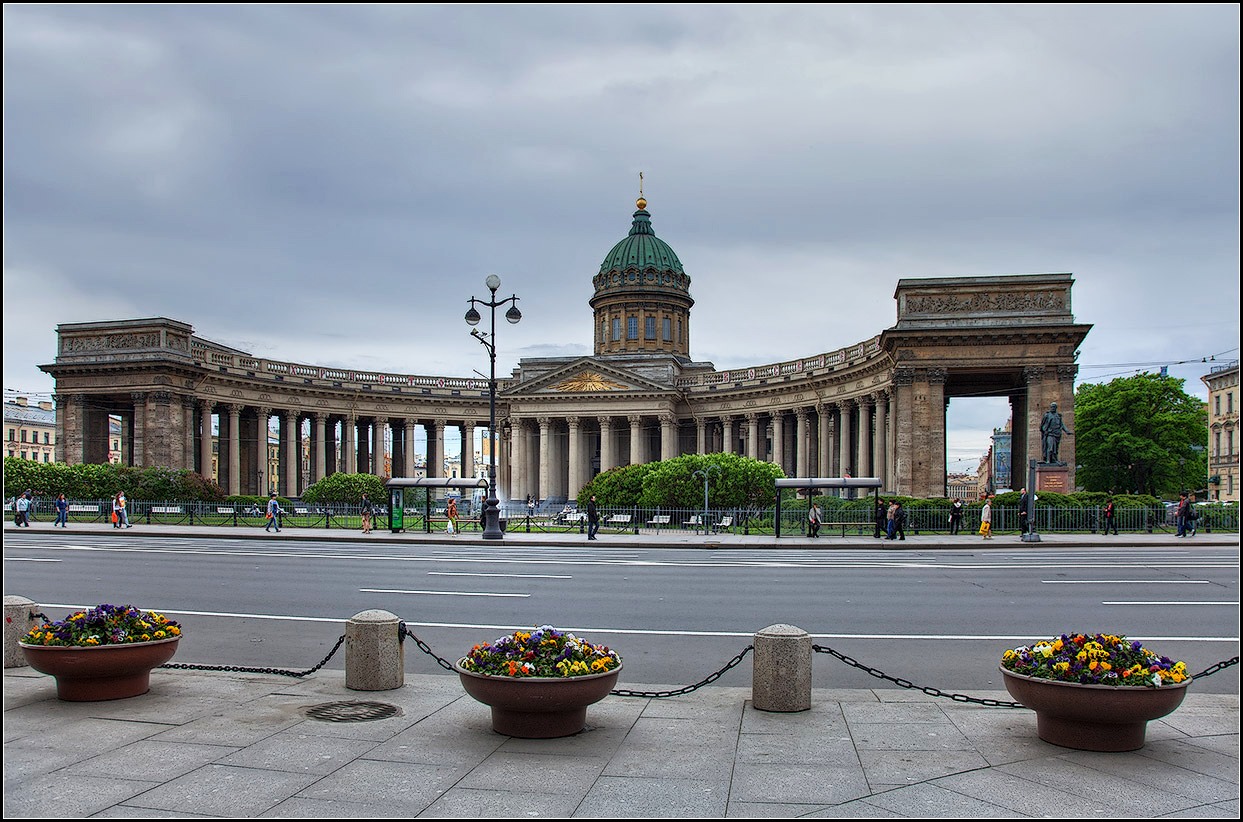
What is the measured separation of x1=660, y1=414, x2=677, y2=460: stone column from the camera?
266ft

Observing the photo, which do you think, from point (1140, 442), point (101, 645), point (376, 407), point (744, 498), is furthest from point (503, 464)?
point (101, 645)

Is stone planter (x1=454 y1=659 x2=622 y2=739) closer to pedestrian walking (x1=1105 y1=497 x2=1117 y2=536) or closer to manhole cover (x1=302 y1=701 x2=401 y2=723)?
manhole cover (x1=302 y1=701 x2=401 y2=723)

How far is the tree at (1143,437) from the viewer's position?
226 ft

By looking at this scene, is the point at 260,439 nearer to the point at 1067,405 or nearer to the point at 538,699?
the point at 1067,405

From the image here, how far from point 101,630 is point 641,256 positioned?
89.5 m

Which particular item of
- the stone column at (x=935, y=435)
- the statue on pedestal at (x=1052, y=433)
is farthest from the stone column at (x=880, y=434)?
the statue on pedestal at (x=1052, y=433)

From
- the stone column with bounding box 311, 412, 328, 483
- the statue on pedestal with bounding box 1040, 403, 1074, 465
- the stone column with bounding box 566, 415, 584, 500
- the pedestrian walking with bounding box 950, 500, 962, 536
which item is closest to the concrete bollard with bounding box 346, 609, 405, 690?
the pedestrian walking with bounding box 950, 500, 962, 536

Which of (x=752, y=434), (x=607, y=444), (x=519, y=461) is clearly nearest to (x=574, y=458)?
(x=607, y=444)

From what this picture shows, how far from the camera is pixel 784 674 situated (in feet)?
28.8

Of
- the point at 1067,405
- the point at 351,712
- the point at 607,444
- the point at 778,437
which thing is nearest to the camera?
the point at 351,712

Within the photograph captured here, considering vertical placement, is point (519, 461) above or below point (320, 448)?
below

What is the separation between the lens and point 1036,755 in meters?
7.40

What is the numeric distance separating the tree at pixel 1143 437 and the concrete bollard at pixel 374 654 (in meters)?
70.8

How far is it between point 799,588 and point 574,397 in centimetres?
6480
